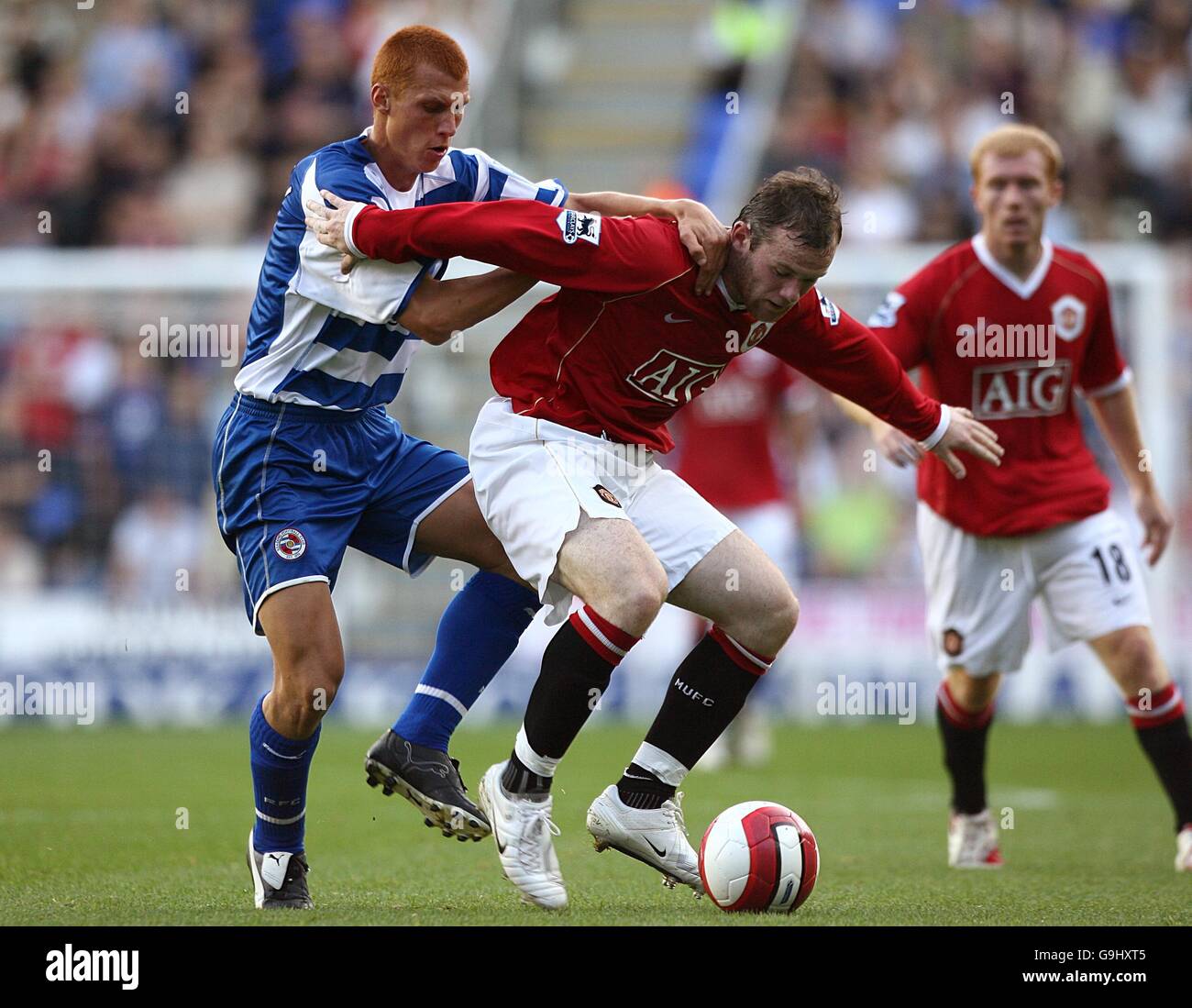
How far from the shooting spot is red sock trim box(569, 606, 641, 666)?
4.76m

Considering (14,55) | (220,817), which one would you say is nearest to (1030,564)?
(220,817)

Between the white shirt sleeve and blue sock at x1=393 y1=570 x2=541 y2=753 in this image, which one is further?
blue sock at x1=393 y1=570 x2=541 y2=753

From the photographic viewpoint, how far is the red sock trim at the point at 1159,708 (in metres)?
6.28

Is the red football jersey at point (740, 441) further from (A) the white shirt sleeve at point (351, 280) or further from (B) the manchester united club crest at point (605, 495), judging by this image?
(A) the white shirt sleeve at point (351, 280)

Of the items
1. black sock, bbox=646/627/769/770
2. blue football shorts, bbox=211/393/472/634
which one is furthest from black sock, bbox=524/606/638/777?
blue football shorts, bbox=211/393/472/634

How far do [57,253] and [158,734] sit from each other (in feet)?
16.0

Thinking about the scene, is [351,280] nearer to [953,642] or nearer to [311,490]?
[311,490]

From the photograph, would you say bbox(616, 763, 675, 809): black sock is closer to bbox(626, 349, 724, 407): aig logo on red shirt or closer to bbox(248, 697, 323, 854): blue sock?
bbox(248, 697, 323, 854): blue sock

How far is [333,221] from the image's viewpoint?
4.78 meters

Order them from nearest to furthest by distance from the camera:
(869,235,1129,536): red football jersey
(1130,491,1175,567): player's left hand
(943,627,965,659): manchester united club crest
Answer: (869,235,1129,536): red football jersey → (943,627,965,659): manchester united club crest → (1130,491,1175,567): player's left hand

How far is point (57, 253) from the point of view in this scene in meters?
14.5

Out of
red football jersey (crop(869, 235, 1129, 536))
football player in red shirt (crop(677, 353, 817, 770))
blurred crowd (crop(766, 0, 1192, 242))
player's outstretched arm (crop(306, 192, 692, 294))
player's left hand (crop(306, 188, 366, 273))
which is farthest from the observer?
blurred crowd (crop(766, 0, 1192, 242))

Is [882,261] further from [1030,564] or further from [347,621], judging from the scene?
[1030,564]

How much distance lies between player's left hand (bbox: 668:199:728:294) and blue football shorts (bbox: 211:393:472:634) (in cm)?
101
